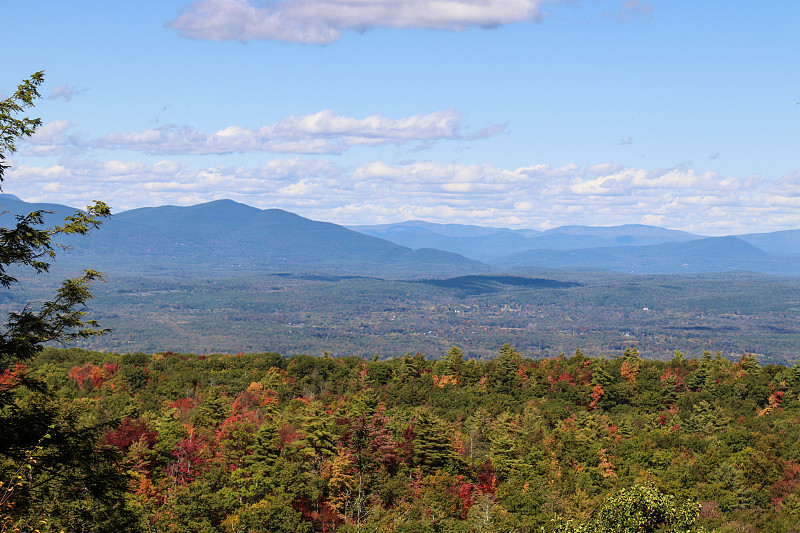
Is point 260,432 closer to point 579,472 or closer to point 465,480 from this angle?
point 465,480

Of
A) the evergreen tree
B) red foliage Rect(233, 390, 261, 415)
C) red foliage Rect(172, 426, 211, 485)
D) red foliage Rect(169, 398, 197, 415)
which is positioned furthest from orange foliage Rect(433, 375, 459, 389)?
the evergreen tree

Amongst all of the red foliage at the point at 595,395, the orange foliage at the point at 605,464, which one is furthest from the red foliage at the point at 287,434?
the red foliage at the point at 595,395

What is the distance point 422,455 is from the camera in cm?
5450

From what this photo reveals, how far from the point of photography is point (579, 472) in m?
52.9

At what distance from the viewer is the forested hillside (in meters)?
24.7

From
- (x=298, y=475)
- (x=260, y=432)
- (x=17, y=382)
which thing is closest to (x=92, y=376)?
(x=260, y=432)

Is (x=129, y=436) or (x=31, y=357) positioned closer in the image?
(x=31, y=357)

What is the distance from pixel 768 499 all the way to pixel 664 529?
30.6 meters

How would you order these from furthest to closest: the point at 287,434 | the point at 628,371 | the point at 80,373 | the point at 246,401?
the point at 628,371
the point at 80,373
the point at 246,401
the point at 287,434

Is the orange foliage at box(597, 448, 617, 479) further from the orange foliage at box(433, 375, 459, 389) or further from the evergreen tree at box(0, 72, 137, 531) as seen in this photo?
the evergreen tree at box(0, 72, 137, 531)

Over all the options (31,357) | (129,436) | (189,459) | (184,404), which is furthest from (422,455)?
(31,357)

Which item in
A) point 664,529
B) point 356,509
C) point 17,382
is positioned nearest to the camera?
point 17,382

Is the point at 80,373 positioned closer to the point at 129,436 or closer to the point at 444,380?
the point at 129,436

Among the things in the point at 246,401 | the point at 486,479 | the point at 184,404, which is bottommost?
the point at 246,401
